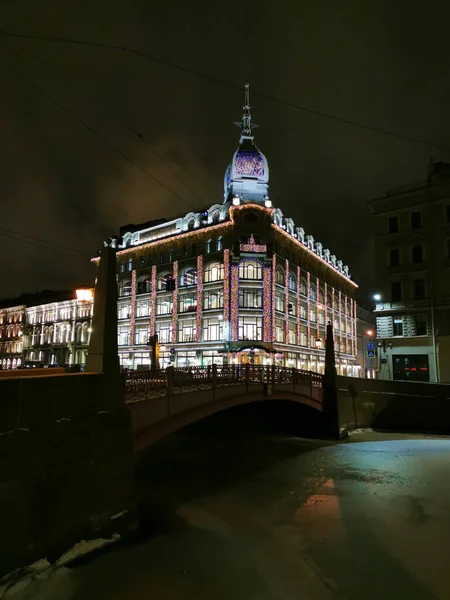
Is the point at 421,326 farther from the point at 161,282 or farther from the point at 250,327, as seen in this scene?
the point at 161,282

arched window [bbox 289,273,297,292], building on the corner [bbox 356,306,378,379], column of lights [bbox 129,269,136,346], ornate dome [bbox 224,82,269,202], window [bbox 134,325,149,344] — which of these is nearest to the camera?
ornate dome [bbox 224,82,269,202]

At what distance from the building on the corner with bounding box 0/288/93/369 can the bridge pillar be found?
1510 inches

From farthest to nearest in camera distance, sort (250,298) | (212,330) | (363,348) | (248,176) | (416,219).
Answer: (363,348) < (248,176) < (212,330) < (250,298) < (416,219)

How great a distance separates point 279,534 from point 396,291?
1329 inches

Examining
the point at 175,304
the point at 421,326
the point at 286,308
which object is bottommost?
the point at 421,326

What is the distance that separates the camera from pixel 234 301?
141 ft

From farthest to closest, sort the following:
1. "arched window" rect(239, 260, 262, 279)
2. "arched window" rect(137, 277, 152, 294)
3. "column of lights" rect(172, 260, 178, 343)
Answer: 1. "arched window" rect(137, 277, 152, 294)
2. "column of lights" rect(172, 260, 178, 343)
3. "arched window" rect(239, 260, 262, 279)

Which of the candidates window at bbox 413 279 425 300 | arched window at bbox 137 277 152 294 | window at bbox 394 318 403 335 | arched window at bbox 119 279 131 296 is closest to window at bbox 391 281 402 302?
window at bbox 413 279 425 300

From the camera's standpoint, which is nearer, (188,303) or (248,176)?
(248,176)

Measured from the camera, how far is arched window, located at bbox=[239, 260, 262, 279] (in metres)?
44.5

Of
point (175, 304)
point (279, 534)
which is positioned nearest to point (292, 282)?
point (175, 304)

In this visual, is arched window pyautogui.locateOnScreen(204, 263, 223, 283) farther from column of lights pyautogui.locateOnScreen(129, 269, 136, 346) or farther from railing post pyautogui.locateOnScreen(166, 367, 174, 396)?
railing post pyautogui.locateOnScreen(166, 367, 174, 396)

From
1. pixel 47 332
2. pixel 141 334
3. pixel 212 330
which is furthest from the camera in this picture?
pixel 47 332

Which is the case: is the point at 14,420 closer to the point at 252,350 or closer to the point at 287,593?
the point at 287,593
